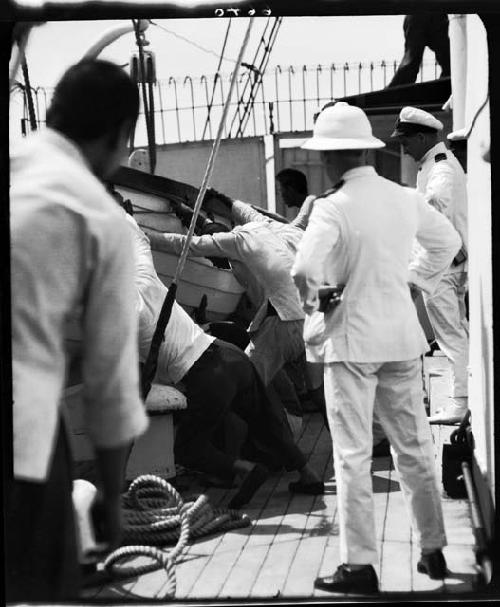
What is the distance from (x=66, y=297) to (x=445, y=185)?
83.7 inches

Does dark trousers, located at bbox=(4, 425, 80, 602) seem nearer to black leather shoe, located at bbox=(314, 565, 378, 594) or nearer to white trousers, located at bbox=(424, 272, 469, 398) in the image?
black leather shoe, located at bbox=(314, 565, 378, 594)

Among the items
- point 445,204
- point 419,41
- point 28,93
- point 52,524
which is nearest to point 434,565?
point 445,204

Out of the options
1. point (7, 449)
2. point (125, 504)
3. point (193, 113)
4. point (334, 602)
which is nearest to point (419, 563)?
point (334, 602)

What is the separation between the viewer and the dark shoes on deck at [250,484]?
481 cm

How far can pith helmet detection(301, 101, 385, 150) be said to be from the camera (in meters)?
4.31

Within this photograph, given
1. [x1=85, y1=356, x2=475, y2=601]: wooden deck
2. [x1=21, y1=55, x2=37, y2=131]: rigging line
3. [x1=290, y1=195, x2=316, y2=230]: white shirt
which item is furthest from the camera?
[x1=290, y1=195, x2=316, y2=230]: white shirt

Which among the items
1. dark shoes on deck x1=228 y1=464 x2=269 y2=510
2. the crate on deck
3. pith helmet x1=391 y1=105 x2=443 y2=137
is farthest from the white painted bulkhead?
the crate on deck

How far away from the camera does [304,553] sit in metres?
4.48

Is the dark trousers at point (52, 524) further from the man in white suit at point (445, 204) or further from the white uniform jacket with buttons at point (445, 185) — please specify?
the white uniform jacket with buttons at point (445, 185)

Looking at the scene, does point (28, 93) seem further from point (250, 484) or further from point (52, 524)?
point (250, 484)

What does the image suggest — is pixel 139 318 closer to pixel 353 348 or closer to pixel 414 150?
pixel 353 348

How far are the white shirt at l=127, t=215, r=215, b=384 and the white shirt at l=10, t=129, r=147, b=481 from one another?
4.40 ft

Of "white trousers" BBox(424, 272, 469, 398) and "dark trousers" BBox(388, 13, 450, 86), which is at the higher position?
"dark trousers" BBox(388, 13, 450, 86)

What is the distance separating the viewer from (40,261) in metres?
3.11
